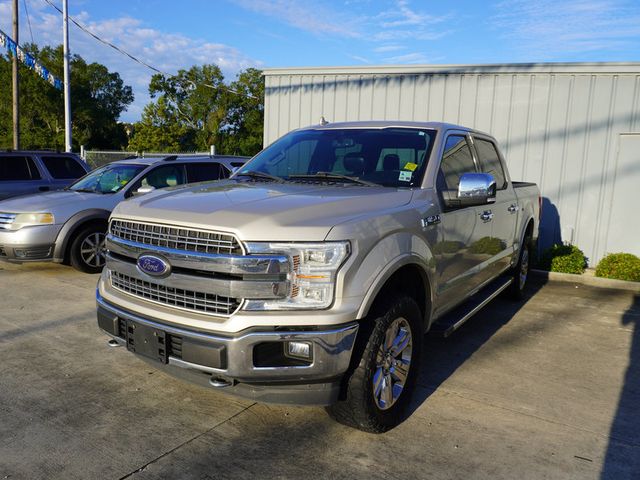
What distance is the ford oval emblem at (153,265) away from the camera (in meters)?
2.95

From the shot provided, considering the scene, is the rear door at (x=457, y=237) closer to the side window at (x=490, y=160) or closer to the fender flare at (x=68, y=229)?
the side window at (x=490, y=160)

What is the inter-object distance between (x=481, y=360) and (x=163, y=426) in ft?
8.86

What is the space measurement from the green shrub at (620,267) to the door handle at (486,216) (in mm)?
4031

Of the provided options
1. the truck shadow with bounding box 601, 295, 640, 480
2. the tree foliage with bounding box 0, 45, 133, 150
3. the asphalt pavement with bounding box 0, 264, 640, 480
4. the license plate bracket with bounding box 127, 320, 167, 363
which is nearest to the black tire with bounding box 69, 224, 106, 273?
the asphalt pavement with bounding box 0, 264, 640, 480

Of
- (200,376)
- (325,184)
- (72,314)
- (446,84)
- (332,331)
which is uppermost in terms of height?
(446,84)

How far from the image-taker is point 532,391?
4.00 meters

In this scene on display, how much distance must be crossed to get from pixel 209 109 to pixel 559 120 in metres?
52.7

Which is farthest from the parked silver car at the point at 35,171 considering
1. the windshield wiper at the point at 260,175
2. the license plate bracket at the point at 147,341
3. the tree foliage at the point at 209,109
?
the tree foliage at the point at 209,109

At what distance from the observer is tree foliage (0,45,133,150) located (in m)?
43.9

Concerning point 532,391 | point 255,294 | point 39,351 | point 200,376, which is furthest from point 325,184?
point 39,351

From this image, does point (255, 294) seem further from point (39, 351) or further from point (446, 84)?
point (446, 84)

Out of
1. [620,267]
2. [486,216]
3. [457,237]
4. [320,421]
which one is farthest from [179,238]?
[620,267]

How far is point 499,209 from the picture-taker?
515 centimetres

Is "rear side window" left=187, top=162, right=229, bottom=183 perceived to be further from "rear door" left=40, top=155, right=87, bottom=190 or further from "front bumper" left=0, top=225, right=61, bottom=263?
"rear door" left=40, top=155, right=87, bottom=190
